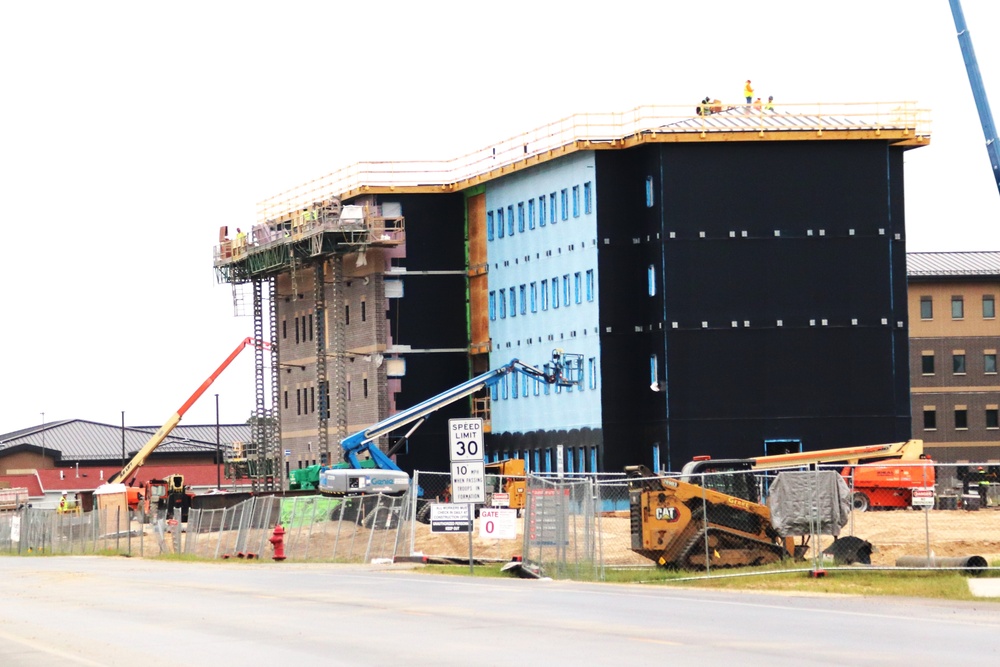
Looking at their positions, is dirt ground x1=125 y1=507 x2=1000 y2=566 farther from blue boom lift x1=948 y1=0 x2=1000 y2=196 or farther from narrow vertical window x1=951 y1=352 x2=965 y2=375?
narrow vertical window x1=951 y1=352 x2=965 y2=375

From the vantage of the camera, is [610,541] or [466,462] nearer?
[466,462]

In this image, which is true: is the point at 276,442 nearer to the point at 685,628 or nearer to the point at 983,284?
the point at 983,284

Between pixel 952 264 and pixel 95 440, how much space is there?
80.5 m

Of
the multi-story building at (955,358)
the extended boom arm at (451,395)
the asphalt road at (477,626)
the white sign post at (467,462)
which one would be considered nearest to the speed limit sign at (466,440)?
the white sign post at (467,462)

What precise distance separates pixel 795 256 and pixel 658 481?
39.2 m

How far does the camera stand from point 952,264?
11375 centimetres

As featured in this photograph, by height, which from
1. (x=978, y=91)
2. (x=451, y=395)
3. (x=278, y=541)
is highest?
(x=978, y=91)

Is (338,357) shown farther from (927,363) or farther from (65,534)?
(927,363)

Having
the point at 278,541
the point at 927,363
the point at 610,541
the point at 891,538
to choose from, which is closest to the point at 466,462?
the point at 278,541

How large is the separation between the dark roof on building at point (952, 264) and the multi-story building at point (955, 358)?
90mm

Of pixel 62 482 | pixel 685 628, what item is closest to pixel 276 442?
pixel 62 482

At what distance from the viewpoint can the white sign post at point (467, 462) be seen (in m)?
36.8

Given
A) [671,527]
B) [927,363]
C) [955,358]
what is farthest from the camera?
[927,363]

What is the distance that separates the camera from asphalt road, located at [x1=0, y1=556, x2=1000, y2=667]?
60.4ft
